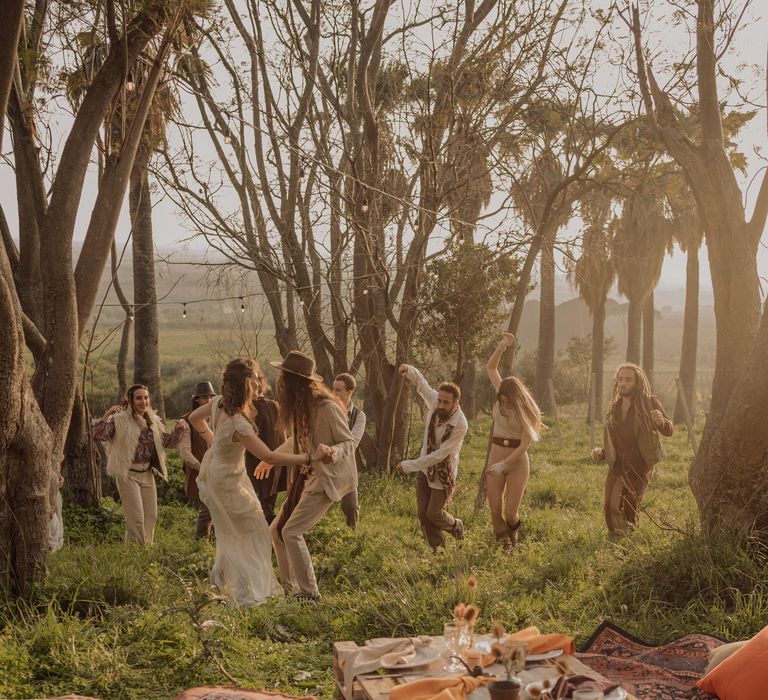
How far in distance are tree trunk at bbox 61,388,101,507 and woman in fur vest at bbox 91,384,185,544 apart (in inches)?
69.8

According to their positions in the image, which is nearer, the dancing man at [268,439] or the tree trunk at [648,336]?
the dancing man at [268,439]

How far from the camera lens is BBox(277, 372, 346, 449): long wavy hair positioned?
7.77m

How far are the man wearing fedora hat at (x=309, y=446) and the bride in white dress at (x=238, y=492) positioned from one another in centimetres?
18

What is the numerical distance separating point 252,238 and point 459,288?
145 inches

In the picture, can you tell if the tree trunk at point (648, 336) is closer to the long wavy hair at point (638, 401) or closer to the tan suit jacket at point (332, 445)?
the long wavy hair at point (638, 401)

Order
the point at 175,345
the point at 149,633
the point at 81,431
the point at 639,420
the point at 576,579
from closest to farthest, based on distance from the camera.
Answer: the point at 149,633 → the point at 576,579 → the point at 639,420 → the point at 81,431 → the point at 175,345

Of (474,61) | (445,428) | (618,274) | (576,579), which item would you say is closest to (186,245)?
(474,61)

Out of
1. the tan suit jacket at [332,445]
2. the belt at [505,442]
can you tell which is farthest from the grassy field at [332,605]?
the belt at [505,442]

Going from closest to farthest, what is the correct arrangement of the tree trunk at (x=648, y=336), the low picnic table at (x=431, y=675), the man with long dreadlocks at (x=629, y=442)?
the low picnic table at (x=431, y=675) → the man with long dreadlocks at (x=629, y=442) → the tree trunk at (x=648, y=336)

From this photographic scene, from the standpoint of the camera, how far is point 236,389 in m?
7.46

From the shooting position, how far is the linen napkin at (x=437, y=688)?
402 cm

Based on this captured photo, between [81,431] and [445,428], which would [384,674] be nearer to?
[445,428]

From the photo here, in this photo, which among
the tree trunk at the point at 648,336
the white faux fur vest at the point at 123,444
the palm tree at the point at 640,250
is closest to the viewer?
the white faux fur vest at the point at 123,444

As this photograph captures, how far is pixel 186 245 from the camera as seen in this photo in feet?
46.0
